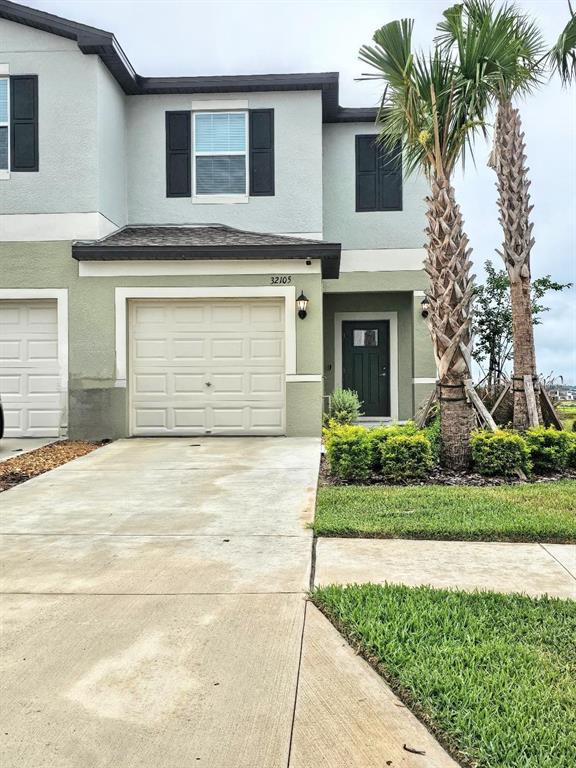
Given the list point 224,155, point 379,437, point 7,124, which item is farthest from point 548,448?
point 7,124

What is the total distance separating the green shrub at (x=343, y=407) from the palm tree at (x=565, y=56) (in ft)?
21.3

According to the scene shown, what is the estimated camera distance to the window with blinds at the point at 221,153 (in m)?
12.4

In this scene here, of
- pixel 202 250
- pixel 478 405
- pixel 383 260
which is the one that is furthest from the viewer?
pixel 383 260

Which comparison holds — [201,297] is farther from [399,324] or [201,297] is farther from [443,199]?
[399,324]

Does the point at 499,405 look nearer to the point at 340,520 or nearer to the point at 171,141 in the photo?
the point at 340,520

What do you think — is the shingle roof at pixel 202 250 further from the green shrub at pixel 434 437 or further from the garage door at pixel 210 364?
the green shrub at pixel 434 437

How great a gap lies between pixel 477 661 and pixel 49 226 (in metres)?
10.4

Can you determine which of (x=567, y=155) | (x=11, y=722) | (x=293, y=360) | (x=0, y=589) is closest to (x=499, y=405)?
(x=293, y=360)

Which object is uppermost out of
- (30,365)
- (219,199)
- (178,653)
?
(219,199)

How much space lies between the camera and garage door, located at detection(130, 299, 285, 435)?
1099cm

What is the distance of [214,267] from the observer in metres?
10.7

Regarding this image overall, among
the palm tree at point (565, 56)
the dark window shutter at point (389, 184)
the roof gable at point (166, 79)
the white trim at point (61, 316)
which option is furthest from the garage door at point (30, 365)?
the palm tree at point (565, 56)

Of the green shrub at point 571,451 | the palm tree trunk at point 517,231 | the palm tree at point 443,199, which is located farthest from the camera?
the palm tree trunk at point 517,231

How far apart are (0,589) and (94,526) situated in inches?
59.4
